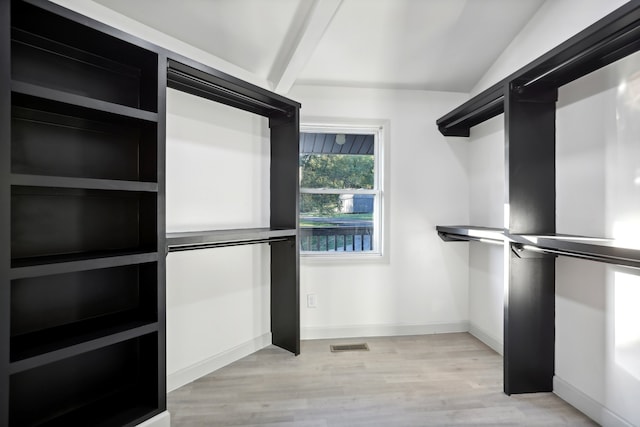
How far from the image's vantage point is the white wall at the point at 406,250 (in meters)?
3.09

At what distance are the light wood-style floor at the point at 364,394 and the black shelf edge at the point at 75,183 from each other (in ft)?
4.30

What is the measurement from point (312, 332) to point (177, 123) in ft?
6.77

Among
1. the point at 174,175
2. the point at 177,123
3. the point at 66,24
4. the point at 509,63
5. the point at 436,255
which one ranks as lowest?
the point at 436,255

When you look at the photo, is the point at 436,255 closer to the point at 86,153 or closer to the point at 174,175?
the point at 174,175

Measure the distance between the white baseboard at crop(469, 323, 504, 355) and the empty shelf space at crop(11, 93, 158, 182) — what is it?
284cm

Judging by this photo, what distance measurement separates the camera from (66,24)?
4.74ft

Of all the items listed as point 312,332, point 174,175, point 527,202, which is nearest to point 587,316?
point 527,202

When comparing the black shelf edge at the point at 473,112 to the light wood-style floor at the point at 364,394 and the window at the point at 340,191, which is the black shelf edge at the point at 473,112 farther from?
the light wood-style floor at the point at 364,394

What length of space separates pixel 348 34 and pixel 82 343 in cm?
253

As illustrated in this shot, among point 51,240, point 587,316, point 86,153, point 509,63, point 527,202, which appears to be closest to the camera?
point 51,240

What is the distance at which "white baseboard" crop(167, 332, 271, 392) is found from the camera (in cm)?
223

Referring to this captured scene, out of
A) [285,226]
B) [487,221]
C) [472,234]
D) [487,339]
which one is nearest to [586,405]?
[487,339]

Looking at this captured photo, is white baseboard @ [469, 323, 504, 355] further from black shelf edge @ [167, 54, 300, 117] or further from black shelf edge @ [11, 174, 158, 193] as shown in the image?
black shelf edge @ [11, 174, 158, 193]

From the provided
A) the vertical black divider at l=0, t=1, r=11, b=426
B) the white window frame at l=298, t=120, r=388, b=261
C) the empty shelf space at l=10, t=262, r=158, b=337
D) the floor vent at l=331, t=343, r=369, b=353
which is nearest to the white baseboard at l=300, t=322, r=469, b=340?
the floor vent at l=331, t=343, r=369, b=353
